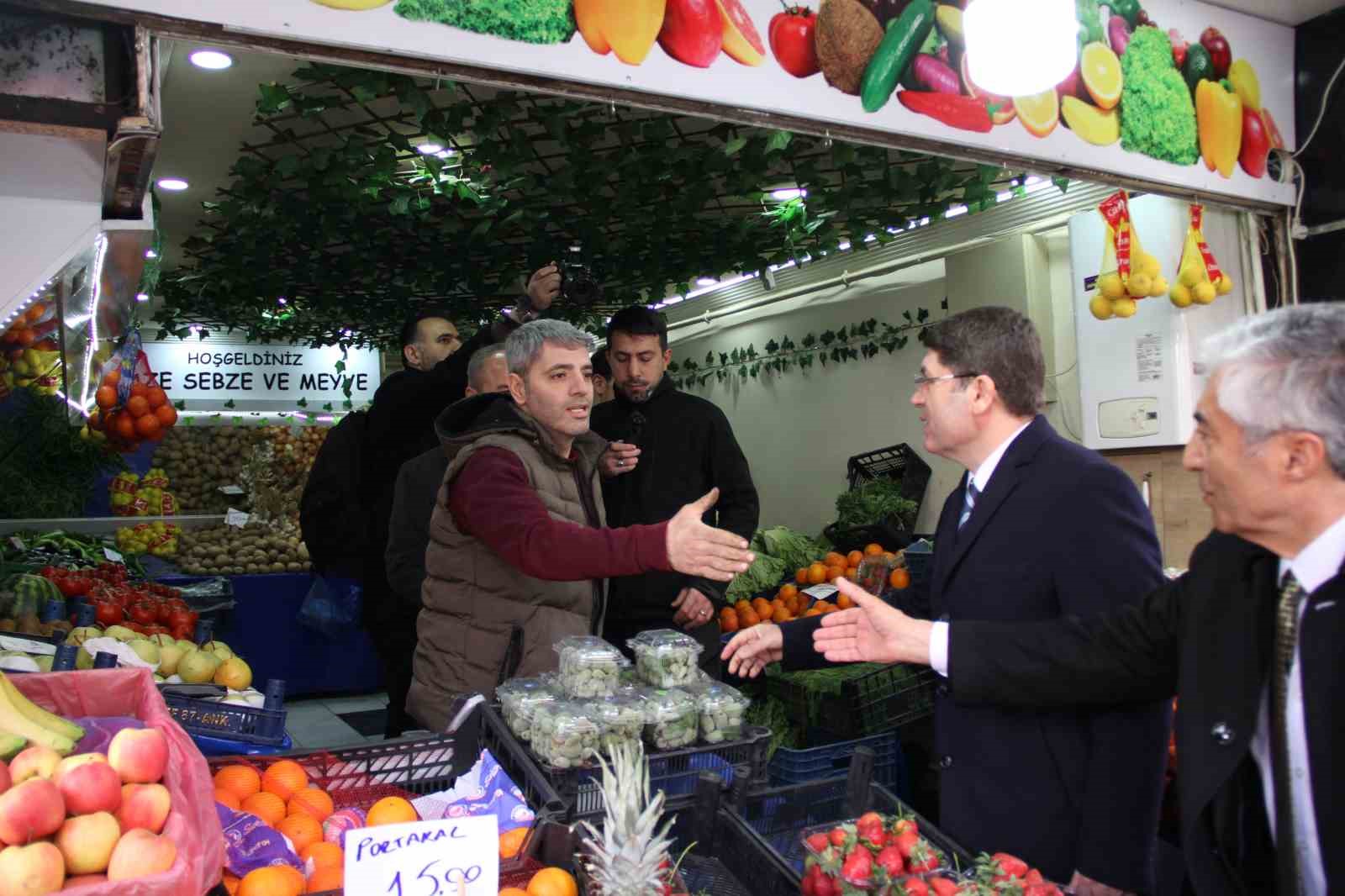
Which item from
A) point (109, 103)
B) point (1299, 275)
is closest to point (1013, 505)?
point (109, 103)

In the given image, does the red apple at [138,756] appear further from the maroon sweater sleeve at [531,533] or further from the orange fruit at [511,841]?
the maroon sweater sleeve at [531,533]

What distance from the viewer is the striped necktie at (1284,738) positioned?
4.52 ft

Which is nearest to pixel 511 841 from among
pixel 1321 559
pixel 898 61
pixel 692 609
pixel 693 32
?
pixel 1321 559

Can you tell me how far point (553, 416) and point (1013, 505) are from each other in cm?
118

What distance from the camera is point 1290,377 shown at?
4.39ft

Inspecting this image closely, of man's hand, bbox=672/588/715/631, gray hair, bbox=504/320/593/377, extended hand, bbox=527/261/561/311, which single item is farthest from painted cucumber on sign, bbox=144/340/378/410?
gray hair, bbox=504/320/593/377

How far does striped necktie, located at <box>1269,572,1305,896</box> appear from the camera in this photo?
54.3 inches

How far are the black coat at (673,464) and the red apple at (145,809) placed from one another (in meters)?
2.37

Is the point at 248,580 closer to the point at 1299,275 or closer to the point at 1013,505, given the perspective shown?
the point at 1013,505

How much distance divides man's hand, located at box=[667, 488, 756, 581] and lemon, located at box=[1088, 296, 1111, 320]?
306 cm

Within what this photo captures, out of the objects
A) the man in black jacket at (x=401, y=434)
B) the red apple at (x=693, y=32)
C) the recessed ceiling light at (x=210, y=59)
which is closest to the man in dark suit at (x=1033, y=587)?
the red apple at (x=693, y=32)

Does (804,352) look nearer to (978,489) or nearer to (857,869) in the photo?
(978,489)

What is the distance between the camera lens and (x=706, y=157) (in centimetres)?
436

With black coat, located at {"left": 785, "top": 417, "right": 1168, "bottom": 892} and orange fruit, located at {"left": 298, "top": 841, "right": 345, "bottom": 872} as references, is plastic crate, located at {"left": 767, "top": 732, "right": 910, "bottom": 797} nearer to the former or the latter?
black coat, located at {"left": 785, "top": 417, "right": 1168, "bottom": 892}
